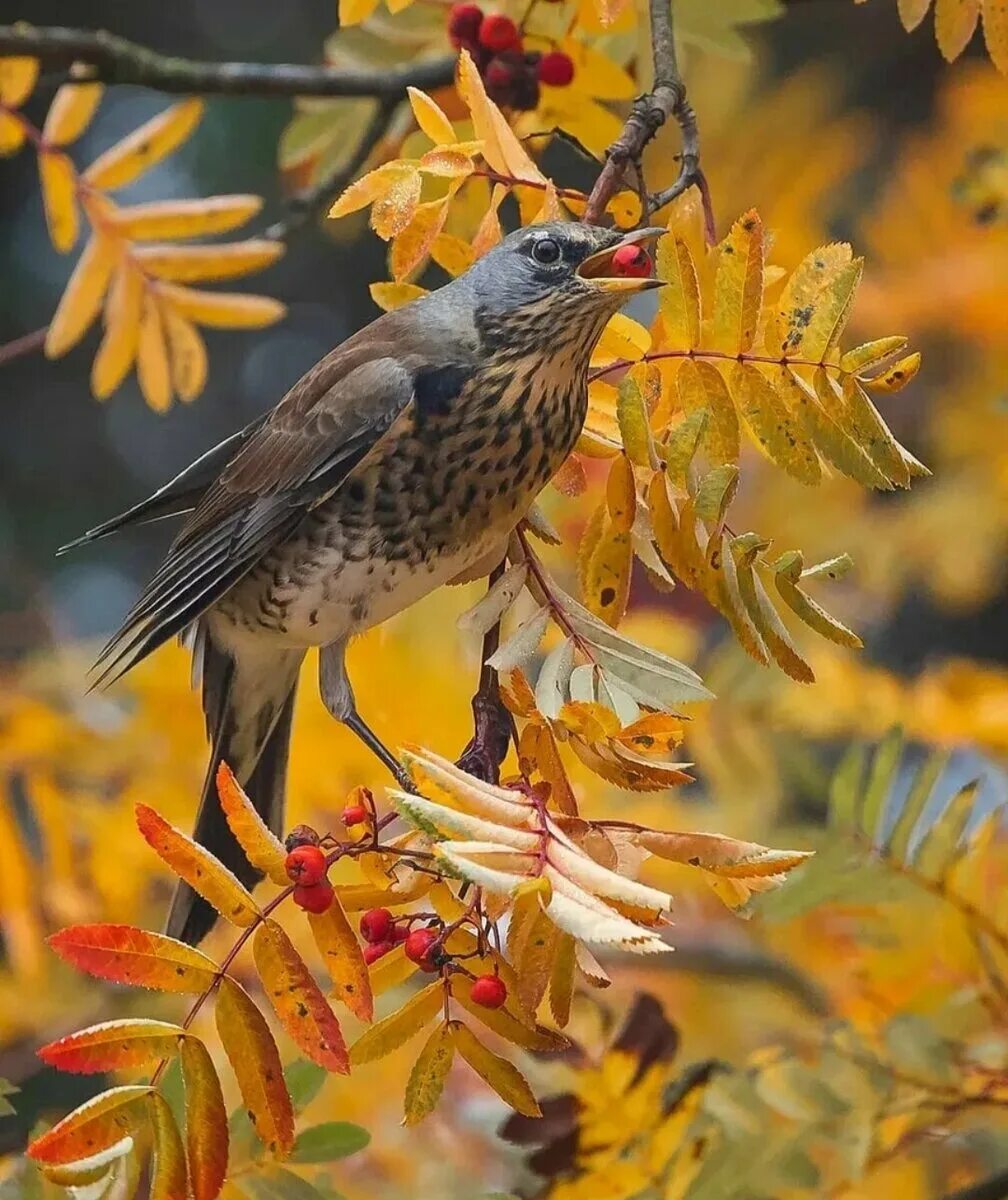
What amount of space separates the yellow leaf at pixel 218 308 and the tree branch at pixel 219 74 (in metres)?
0.17

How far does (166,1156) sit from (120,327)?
79 cm

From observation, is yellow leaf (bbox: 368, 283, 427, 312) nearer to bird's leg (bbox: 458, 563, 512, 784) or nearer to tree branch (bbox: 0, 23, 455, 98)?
bird's leg (bbox: 458, 563, 512, 784)

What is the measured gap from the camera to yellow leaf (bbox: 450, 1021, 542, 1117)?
30.8 inches

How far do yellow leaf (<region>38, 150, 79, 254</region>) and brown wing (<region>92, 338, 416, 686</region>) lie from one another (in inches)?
9.1

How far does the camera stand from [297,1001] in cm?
76

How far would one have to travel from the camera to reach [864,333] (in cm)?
266

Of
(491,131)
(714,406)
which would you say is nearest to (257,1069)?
(714,406)

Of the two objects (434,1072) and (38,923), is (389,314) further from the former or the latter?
(38,923)

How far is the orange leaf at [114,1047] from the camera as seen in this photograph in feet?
2.39

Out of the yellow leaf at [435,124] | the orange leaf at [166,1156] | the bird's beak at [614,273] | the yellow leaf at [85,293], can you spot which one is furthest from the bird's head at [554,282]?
the orange leaf at [166,1156]

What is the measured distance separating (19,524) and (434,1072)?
340 cm

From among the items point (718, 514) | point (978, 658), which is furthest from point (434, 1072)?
point (978, 658)

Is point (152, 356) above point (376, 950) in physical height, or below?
above

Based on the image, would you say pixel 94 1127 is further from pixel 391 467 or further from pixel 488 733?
pixel 391 467
